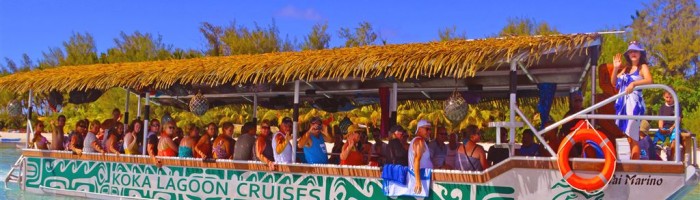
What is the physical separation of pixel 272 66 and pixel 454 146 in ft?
7.94

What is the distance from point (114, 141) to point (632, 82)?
7.30 meters

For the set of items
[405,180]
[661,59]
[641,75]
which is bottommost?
[405,180]

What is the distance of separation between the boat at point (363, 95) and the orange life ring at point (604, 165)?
0.14ft

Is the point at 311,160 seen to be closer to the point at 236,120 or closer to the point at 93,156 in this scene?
the point at 93,156

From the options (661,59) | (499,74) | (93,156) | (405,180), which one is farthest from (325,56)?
(661,59)

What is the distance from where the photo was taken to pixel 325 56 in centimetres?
892

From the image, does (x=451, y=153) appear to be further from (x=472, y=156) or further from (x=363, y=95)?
(x=363, y=95)

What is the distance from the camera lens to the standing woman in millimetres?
7477

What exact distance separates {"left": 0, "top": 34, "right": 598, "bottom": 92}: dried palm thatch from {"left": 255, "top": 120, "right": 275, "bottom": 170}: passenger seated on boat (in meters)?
0.64

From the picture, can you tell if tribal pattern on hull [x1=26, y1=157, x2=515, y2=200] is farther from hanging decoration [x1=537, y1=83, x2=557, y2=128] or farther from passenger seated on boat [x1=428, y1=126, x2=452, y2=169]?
hanging decoration [x1=537, y1=83, x2=557, y2=128]

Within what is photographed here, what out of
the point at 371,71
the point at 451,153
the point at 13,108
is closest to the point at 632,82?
the point at 451,153

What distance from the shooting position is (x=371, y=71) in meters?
9.05

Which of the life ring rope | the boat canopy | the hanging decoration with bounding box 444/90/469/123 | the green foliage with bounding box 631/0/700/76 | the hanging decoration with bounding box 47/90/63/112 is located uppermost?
the green foliage with bounding box 631/0/700/76

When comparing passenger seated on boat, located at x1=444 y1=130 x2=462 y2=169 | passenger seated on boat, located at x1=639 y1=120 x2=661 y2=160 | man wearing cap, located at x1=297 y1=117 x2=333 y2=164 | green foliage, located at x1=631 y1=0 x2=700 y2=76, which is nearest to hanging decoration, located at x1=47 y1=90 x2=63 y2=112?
man wearing cap, located at x1=297 y1=117 x2=333 y2=164
